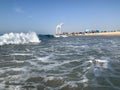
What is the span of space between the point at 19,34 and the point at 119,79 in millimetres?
31317

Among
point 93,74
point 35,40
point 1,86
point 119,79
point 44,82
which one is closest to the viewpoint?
point 1,86

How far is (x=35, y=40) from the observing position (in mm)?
37562

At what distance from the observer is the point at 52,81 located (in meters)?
6.27

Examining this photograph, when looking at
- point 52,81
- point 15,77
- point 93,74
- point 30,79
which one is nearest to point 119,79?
point 93,74

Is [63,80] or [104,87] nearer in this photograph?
[104,87]

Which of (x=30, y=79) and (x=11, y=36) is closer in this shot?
(x=30, y=79)

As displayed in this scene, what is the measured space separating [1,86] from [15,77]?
1193 millimetres

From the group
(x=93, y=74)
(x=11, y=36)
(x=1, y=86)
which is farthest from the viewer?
(x=11, y=36)

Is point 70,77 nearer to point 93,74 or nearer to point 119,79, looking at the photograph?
point 93,74

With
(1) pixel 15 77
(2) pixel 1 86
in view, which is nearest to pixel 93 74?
(1) pixel 15 77

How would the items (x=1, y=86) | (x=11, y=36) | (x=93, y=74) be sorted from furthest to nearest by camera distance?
(x=11, y=36) → (x=93, y=74) → (x=1, y=86)

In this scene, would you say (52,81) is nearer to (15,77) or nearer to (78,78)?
(78,78)

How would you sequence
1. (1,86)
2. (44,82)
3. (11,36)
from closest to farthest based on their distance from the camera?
1. (1,86)
2. (44,82)
3. (11,36)

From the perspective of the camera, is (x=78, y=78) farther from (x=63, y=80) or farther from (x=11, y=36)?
(x=11, y=36)
